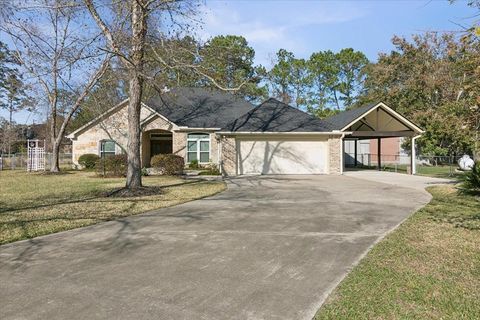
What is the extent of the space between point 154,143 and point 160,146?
0.55 metres

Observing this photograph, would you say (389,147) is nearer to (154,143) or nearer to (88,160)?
(154,143)

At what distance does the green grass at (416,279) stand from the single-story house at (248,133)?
45.0 feet

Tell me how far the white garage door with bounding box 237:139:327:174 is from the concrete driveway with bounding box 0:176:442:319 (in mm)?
11571

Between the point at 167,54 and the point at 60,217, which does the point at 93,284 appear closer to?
the point at 60,217

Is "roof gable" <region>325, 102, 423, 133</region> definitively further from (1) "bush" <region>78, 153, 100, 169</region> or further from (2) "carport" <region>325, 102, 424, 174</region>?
(1) "bush" <region>78, 153, 100, 169</region>

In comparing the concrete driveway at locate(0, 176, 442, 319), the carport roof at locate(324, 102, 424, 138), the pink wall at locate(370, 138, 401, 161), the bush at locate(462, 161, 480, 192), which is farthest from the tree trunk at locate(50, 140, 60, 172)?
the pink wall at locate(370, 138, 401, 161)

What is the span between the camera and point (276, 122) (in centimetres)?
2117

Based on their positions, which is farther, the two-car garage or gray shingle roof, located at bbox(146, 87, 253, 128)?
gray shingle roof, located at bbox(146, 87, 253, 128)

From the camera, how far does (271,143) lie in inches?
818

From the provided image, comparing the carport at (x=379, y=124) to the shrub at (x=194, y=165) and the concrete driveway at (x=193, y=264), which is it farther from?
the concrete driveway at (x=193, y=264)

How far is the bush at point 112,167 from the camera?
19.5 metres

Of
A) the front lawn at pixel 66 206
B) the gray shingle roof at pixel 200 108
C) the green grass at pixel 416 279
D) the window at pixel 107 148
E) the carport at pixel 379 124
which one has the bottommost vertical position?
the green grass at pixel 416 279

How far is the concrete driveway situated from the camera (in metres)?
3.61

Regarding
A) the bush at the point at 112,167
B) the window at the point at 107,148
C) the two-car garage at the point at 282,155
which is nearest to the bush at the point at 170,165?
the bush at the point at 112,167
